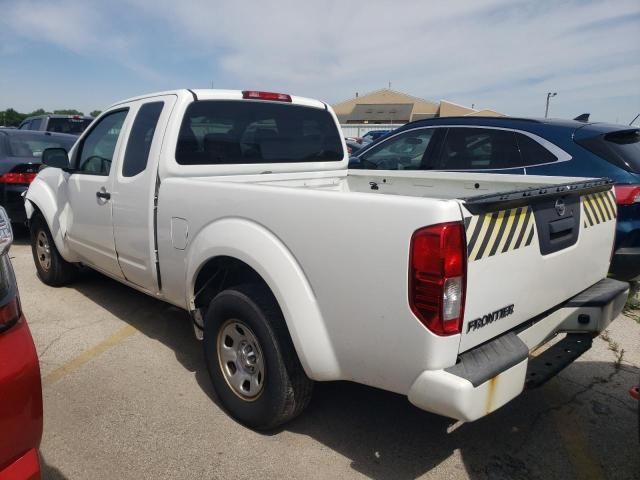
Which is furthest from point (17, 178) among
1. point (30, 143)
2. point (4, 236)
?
point (4, 236)

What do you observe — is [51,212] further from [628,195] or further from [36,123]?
[36,123]

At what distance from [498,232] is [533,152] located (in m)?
2.91

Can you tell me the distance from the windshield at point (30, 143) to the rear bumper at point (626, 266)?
7081 millimetres

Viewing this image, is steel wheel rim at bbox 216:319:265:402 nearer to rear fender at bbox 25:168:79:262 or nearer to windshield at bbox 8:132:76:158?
rear fender at bbox 25:168:79:262

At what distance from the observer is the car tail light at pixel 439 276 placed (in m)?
1.87

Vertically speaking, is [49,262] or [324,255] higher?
[324,255]

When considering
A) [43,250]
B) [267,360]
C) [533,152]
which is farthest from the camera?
[43,250]

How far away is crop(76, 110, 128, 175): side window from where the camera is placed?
3.95 m

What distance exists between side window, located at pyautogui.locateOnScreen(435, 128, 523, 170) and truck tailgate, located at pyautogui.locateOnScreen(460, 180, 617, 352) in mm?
1972

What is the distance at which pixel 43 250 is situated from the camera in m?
5.16

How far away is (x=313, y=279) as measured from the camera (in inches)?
89.2

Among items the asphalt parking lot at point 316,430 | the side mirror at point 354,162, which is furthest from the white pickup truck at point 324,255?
the side mirror at point 354,162

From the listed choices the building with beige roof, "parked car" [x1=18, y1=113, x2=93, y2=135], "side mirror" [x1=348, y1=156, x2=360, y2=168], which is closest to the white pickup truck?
"side mirror" [x1=348, y1=156, x2=360, y2=168]

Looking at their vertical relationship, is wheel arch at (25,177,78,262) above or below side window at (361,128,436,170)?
below
